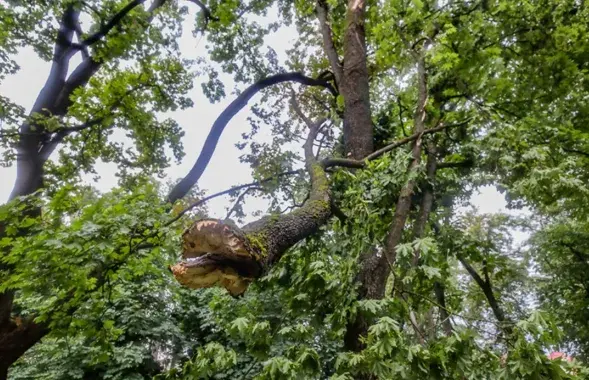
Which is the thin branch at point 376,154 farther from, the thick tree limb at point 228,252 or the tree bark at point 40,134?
the tree bark at point 40,134

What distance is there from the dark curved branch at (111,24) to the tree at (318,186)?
0.08ft

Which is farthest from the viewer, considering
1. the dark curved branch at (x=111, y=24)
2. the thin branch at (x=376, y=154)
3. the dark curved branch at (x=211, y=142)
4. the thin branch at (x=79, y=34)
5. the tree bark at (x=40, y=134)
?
the thin branch at (x=79, y=34)

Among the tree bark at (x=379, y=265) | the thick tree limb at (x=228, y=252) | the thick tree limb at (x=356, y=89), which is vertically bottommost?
the thick tree limb at (x=228, y=252)

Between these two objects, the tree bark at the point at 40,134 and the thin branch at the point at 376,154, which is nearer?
the thin branch at the point at 376,154

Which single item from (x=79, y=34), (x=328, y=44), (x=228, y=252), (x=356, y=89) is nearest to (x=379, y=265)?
(x=228, y=252)

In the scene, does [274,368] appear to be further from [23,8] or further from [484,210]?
[484,210]

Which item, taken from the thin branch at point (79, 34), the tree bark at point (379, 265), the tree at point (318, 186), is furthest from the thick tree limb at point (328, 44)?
the thin branch at point (79, 34)

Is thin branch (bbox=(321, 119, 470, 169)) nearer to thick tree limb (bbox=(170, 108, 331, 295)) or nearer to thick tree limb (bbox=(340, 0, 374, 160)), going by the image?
thick tree limb (bbox=(340, 0, 374, 160))

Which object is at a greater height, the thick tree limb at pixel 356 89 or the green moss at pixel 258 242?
the thick tree limb at pixel 356 89

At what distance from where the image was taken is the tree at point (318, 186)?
6.30ft

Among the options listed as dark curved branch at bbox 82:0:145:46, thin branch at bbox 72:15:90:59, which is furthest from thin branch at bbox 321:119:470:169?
thin branch at bbox 72:15:90:59

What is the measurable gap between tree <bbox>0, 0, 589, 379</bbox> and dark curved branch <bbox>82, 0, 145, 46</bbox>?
25 mm

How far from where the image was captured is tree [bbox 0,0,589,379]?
192cm

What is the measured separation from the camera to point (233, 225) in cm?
175
